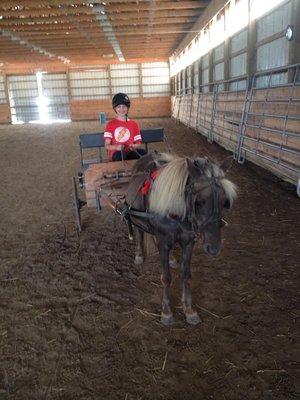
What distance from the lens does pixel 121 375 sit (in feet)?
7.93

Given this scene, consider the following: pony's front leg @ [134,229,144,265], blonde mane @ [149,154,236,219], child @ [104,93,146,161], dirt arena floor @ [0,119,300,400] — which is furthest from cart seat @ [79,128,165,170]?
blonde mane @ [149,154,236,219]

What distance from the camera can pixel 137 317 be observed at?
10.00 ft

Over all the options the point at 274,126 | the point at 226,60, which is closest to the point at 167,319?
the point at 274,126

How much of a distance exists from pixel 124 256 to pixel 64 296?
3.33 ft

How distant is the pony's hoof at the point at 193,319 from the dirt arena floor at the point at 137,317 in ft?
0.21

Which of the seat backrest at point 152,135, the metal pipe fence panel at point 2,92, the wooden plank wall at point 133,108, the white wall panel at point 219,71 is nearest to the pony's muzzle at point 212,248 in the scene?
the seat backrest at point 152,135

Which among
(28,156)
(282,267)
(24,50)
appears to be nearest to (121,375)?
(282,267)

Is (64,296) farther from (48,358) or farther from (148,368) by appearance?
(148,368)

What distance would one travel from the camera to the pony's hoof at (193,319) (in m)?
2.92

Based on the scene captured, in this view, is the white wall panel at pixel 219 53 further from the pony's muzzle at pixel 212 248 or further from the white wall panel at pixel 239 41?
the pony's muzzle at pixel 212 248

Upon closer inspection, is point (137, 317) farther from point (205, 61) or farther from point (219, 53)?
point (205, 61)

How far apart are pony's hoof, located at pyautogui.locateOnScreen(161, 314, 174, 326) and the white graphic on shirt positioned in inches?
102

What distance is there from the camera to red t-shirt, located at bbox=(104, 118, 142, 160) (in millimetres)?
4637

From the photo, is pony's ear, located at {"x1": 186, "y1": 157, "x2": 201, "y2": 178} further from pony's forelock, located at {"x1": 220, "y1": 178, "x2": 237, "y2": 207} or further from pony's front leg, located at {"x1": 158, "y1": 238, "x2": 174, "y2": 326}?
pony's front leg, located at {"x1": 158, "y1": 238, "x2": 174, "y2": 326}
